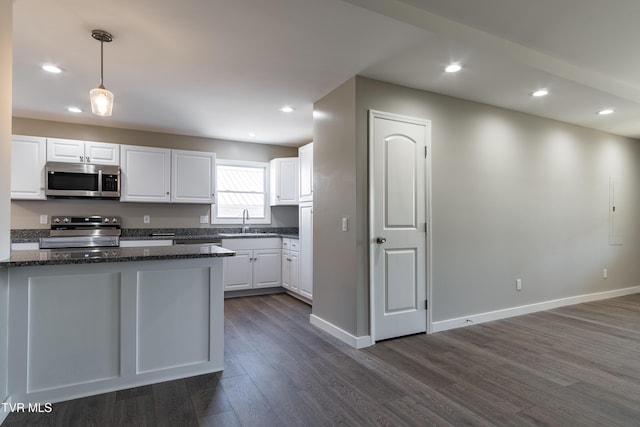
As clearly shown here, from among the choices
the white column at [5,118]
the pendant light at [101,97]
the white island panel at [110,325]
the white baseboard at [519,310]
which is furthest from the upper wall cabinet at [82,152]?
the white baseboard at [519,310]

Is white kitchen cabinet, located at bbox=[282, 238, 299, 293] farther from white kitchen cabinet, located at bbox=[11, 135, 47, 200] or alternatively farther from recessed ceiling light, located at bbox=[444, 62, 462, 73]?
white kitchen cabinet, located at bbox=[11, 135, 47, 200]

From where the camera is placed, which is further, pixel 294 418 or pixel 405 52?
pixel 405 52

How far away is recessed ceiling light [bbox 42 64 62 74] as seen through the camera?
9.43 ft

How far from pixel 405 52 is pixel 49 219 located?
4.72 m

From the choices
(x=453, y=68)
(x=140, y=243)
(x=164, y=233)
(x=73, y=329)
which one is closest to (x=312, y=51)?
(x=453, y=68)

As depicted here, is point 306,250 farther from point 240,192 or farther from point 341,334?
point 240,192

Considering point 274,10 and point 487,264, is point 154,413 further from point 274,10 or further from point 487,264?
point 487,264

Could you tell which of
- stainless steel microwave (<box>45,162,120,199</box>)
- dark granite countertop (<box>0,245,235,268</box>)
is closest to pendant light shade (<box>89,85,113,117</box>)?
dark granite countertop (<box>0,245,235,268</box>)

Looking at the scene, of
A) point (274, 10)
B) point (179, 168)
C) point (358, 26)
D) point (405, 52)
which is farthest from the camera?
point (179, 168)

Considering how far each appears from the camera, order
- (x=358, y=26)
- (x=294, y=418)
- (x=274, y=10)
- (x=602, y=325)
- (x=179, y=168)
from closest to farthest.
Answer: (x=294, y=418)
(x=274, y=10)
(x=358, y=26)
(x=602, y=325)
(x=179, y=168)

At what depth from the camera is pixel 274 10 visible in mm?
2104

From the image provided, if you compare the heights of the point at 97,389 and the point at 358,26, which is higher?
the point at 358,26

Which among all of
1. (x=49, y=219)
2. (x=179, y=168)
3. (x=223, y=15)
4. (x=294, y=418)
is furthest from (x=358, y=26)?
(x=49, y=219)

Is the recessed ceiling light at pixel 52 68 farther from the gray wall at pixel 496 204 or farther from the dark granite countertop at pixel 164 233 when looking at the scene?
the gray wall at pixel 496 204
